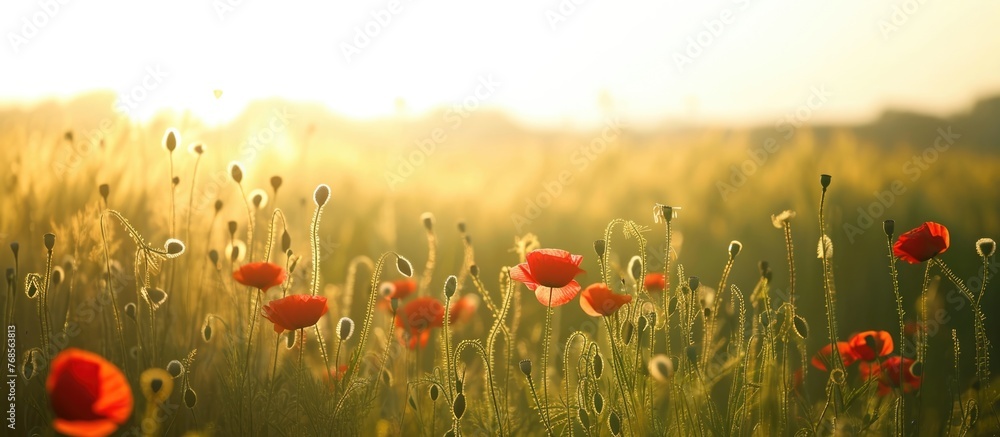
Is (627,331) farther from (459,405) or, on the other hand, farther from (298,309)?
(298,309)

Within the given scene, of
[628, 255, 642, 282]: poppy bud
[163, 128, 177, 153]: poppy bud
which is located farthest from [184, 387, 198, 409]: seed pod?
[628, 255, 642, 282]: poppy bud

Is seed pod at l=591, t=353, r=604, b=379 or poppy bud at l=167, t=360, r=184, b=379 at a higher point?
seed pod at l=591, t=353, r=604, b=379

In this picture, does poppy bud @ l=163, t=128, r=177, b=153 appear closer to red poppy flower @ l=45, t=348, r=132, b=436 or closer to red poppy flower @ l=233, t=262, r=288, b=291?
red poppy flower @ l=233, t=262, r=288, b=291

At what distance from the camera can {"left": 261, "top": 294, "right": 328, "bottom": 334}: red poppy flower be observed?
1.42 metres

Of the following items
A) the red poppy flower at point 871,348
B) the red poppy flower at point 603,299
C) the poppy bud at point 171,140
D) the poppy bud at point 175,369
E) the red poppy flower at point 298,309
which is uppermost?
the poppy bud at point 171,140

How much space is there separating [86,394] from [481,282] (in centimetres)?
157

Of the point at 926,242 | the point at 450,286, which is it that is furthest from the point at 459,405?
the point at 926,242

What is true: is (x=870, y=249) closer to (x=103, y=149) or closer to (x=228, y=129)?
(x=228, y=129)

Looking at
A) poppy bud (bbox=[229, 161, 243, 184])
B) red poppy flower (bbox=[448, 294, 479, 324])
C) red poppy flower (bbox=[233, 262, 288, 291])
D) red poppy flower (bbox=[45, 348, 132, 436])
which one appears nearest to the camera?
red poppy flower (bbox=[45, 348, 132, 436])

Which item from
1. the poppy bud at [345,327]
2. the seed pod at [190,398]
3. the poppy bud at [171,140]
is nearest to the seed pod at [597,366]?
the poppy bud at [345,327]

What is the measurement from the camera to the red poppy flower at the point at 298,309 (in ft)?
4.65

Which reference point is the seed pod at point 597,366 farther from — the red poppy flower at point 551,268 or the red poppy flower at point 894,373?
the red poppy flower at point 894,373

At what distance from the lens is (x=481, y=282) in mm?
2490

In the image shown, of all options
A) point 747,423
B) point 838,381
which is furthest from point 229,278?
point 838,381
